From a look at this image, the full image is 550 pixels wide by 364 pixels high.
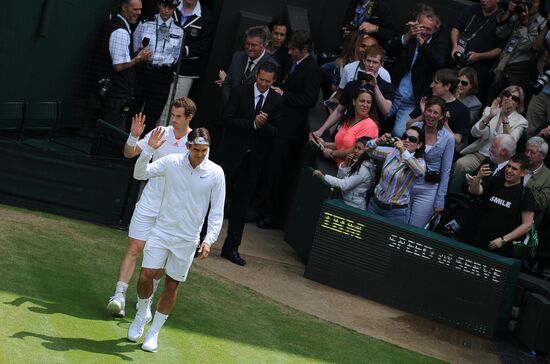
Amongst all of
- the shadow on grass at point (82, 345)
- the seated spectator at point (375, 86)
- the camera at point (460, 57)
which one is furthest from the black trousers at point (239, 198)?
the shadow on grass at point (82, 345)

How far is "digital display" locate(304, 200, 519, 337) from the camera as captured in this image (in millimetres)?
12117

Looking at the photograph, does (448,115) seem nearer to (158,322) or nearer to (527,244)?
(527,244)

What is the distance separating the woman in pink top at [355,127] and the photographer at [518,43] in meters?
2.35

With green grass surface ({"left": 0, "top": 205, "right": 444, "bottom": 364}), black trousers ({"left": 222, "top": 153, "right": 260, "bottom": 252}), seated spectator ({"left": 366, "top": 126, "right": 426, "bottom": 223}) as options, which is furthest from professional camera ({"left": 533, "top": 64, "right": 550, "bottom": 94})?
green grass surface ({"left": 0, "top": 205, "right": 444, "bottom": 364})

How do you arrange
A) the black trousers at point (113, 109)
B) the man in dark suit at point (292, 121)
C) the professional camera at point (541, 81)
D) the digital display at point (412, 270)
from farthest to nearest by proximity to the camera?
1. the man in dark suit at point (292, 121)
2. the black trousers at point (113, 109)
3. the professional camera at point (541, 81)
4. the digital display at point (412, 270)

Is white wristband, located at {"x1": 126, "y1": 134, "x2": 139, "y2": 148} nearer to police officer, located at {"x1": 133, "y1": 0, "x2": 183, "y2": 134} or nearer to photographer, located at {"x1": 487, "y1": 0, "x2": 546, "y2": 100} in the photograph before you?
police officer, located at {"x1": 133, "y1": 0, "x2": 183, "y2": 134}

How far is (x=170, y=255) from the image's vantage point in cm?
915

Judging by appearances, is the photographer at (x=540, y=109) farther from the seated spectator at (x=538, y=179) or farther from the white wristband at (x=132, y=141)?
the white wristband at (x=132, y=141)

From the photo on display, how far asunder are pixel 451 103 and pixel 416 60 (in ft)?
4.36

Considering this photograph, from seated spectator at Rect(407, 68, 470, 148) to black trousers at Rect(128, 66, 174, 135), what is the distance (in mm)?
3214

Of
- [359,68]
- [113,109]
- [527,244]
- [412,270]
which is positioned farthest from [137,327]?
[359,68]

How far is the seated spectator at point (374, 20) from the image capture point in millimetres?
15047

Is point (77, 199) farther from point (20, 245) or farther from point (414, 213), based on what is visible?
point (414, 213)

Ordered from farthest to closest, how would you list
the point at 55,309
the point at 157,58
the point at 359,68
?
the point at 157,58 → the point at 359,68 → the point at 55,309
